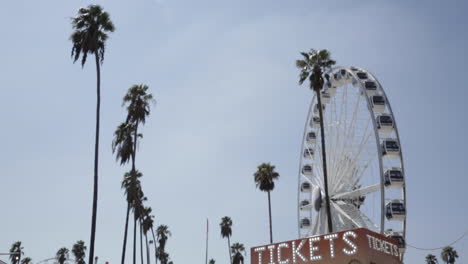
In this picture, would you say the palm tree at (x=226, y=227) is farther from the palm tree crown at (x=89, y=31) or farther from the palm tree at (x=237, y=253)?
the palm tree crown at (x=89, y=31)

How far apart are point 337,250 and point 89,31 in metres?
22.9

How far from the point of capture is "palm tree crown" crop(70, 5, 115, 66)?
36.7 m

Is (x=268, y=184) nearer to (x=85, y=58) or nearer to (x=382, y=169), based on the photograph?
(x=382, y=169)

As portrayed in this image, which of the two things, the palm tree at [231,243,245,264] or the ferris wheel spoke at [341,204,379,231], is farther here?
the palm tree at [231,243,245,264]

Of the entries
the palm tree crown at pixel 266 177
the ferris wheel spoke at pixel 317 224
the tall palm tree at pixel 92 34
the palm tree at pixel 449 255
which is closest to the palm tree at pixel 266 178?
the palm tree crown at pixel 266 177

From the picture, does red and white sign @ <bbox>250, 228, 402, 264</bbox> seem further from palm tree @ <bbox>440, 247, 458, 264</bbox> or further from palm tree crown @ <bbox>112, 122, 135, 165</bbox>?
palm tree @ <bbox>440, 247, 458, 264</bbox>

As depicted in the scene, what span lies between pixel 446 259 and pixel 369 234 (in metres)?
91.4

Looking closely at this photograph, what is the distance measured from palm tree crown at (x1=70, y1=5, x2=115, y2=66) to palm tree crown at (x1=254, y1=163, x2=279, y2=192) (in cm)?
3615

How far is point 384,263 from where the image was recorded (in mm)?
28453

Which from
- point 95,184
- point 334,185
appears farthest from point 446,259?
point 95,184

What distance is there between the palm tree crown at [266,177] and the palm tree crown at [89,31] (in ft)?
119

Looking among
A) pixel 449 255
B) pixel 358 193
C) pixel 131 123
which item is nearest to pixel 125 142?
pixel 131 123

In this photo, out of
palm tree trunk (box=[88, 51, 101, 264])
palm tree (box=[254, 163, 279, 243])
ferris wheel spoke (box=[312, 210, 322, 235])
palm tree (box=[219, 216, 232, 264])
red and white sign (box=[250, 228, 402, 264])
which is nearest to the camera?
red and white sign (box=[250, 228, 402, 264])

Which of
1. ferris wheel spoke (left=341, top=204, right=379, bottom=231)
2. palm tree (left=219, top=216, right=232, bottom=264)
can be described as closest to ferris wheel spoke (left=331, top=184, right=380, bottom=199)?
ferris wheel spoke (left=341, top=204, right=379, bottom=231)
